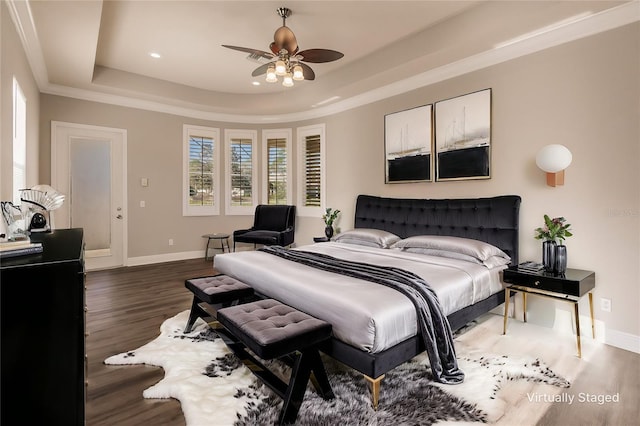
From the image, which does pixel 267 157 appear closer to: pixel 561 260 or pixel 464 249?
pixel 464 249

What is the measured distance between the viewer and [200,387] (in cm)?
207

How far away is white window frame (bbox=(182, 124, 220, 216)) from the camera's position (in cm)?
622

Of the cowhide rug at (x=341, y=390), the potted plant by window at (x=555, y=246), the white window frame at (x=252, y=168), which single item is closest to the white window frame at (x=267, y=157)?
the white window frame at (x=252, y=168)

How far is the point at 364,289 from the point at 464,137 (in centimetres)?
258

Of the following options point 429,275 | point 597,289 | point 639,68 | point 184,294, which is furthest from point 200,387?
point 639,68

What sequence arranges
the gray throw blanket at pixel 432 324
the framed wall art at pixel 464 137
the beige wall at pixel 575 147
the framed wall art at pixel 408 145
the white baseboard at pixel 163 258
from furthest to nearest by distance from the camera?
the white baseboard at pixel 163 258
the framed wall art at pixel 408 145
the framed wall art at pixel 464 137
the beige wall at pixel 575 147
the gray throw blanket at pixel 432 324

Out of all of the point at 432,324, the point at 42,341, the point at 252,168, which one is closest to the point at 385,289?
the point at 432,324

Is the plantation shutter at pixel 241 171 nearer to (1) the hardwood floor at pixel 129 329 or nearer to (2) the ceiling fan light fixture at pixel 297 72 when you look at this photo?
(1) the hardwood floor at pixel 129 329

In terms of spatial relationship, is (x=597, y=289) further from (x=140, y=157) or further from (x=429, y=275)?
(x=140, y=157)

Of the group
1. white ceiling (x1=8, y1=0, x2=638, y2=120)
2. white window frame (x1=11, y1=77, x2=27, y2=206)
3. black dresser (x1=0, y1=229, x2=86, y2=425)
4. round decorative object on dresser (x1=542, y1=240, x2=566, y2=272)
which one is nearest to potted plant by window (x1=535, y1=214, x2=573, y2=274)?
round decorative object on dresser (x1=542, y1=240, x2=566, y2=272)

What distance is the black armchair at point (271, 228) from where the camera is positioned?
5.68 metres

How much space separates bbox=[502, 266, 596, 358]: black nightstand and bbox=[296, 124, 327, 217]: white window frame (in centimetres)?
353

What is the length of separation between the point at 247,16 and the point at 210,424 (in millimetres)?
3738

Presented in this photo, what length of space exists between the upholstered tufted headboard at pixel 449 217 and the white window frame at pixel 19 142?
4066mm
